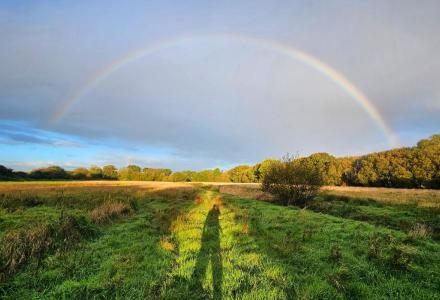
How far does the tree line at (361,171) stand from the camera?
63.2 meters

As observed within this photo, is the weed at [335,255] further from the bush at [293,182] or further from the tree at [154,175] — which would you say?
the tree at [154,175]

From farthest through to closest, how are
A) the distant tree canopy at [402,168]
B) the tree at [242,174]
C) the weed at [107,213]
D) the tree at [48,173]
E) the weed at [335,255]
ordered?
1. the tree at [242,174]
2. the tree at [48,173]
3. the distant tree canopy at [402,168]
4. the weed at [107,213]
5. the weed at [335,255]

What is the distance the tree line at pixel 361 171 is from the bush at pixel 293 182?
987mm

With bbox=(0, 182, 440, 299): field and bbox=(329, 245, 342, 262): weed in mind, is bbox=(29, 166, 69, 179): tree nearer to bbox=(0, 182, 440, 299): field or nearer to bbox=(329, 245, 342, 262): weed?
bbox=(0, 182, 440, 299): field

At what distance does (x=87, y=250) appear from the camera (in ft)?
29.0

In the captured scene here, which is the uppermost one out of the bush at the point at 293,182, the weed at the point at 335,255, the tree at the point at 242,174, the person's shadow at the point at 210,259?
the tree at the point at 242,174

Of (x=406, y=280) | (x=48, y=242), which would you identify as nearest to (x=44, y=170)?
(x=48, y=242)

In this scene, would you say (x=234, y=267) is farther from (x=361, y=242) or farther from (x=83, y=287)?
(x=361, y=242)

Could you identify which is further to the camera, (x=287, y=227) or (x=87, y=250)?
(x=287, y=227)

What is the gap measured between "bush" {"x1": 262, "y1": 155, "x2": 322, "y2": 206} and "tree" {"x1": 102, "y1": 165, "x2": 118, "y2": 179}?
12235 cm

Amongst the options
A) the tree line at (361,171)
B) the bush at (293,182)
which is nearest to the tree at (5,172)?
the tree line at (361,171)

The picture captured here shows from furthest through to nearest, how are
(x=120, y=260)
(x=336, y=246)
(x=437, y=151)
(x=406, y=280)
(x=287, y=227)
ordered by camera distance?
(x=437, y=151) < (x=287, y=227) < (x=336, y=246) < (x=120, y=260) < (x=406, y=280)

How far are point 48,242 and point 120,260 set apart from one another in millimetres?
2707

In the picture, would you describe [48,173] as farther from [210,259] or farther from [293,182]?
[210,259]
